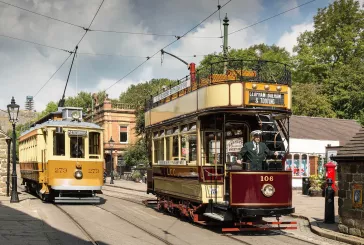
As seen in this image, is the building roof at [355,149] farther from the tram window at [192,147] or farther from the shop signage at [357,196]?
the tram window at [192,147]

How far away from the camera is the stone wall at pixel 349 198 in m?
11.7

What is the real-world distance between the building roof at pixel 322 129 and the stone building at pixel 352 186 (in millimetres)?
17935

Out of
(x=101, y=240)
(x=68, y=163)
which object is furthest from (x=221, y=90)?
(x=68, y=163)

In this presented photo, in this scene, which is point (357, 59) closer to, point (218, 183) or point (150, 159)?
point (150, 159)

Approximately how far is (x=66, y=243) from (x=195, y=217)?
12.6 ft

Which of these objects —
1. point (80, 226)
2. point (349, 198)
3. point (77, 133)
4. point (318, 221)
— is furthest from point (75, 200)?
point (349, 198)

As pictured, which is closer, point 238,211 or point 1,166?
point 238,211

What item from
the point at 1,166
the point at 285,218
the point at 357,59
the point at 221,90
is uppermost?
the point at 357,59

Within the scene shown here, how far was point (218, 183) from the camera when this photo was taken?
12.8 meters

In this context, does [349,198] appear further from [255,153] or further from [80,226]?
[80,226]

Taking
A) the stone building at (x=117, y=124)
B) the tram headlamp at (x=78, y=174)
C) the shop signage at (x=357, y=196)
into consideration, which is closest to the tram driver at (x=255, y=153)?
the shop signage at (x=357, y=196)

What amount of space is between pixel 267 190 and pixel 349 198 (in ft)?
6.39

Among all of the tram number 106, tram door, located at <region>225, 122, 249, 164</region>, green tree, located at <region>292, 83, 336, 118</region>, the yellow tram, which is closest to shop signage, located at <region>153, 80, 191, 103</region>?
tram door, located at <region>225, 122, 249, 164</region>

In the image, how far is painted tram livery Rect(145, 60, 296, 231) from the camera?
38.6 ft
